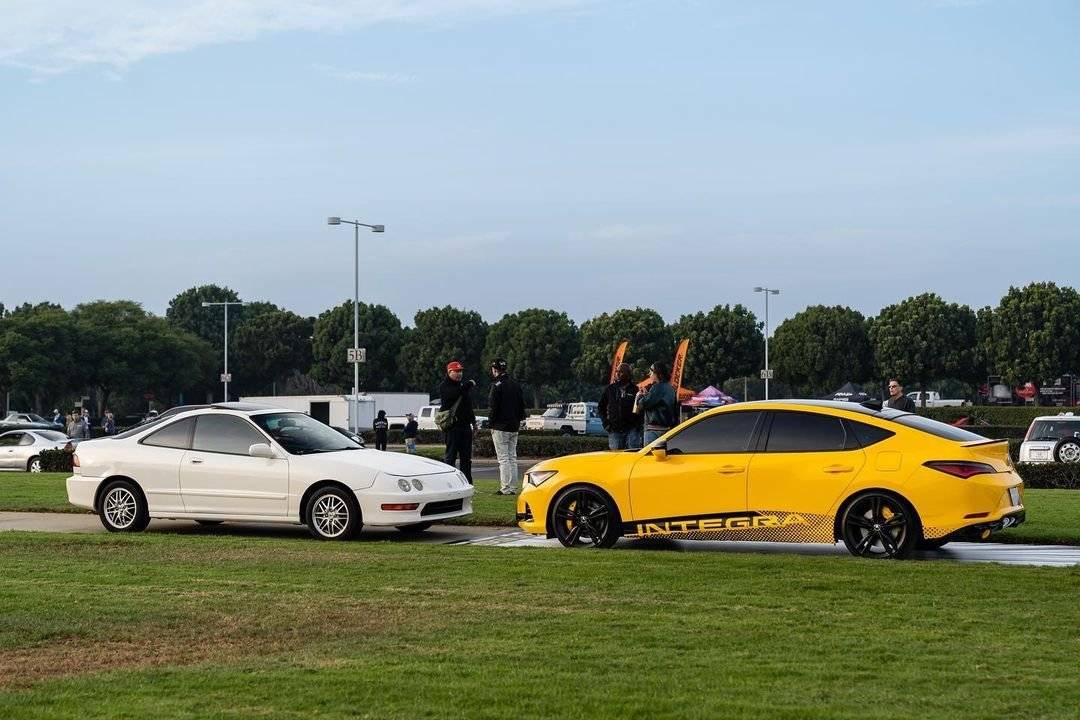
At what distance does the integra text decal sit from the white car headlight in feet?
3.11

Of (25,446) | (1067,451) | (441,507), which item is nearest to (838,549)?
(441,507)

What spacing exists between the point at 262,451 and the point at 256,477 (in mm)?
293

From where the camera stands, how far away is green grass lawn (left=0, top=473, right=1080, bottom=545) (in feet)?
49.0

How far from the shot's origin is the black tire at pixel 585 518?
13.8 metres

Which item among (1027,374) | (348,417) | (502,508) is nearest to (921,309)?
(1027,374)

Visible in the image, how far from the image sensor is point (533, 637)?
8594 millimetres

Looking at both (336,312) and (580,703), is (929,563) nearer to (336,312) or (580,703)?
(580,703)

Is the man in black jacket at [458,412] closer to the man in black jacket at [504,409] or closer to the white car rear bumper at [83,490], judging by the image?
the man in black jacket at [504,409]

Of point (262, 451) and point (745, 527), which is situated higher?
point (262, 451)

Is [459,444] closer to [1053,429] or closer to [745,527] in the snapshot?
[745,527]

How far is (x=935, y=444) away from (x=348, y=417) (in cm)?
4833

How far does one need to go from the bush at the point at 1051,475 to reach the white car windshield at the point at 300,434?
14.4 m

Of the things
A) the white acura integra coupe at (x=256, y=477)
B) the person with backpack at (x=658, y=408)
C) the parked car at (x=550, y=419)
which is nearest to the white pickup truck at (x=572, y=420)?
the parked car at (x=550, y=419)

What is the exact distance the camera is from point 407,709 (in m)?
6.62
